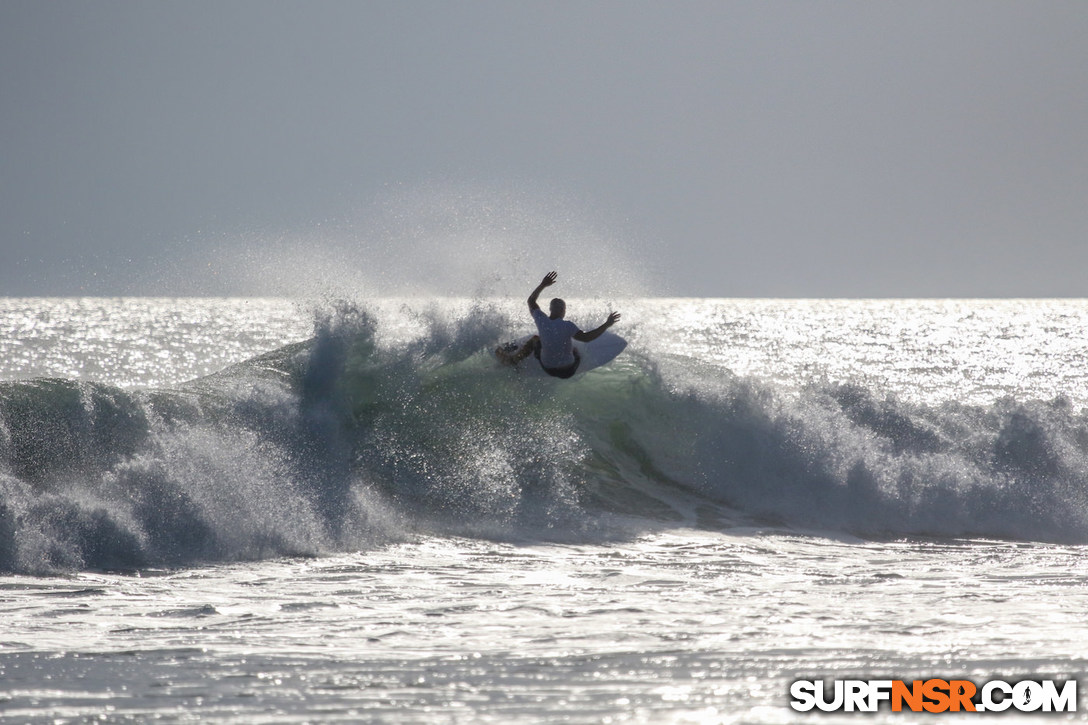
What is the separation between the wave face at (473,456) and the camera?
9.27 m

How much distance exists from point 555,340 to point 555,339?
0.05 ft

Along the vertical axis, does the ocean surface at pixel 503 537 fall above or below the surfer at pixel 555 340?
below

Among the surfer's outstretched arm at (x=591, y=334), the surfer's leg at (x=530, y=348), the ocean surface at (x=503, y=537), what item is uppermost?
the surfer's outstretched arm at (x=591, y=334)

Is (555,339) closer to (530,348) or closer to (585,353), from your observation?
(530,348)

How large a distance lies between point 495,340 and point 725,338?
Result: 180 ft

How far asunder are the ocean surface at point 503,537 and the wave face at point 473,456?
0.04 m

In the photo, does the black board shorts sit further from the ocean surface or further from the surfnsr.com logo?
the surfnsr.com logo

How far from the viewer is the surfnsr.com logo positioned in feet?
16.7

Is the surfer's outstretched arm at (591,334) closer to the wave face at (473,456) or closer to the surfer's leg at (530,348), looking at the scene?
the surfer's leg at (530,348)

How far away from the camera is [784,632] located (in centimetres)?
648

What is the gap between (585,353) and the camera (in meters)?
14.1

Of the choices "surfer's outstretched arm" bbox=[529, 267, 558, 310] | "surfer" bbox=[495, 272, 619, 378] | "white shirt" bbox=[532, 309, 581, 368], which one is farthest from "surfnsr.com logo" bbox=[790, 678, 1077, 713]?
"white shirt" bbox=[532, 309, 581, 368]

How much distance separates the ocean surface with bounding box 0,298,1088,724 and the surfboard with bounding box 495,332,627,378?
0.28 meters

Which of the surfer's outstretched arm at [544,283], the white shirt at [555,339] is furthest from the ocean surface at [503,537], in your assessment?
the surfer's outstretched arm at [544,283]
